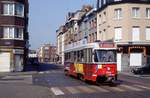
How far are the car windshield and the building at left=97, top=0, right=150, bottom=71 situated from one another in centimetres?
3492

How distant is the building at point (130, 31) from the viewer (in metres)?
65.3

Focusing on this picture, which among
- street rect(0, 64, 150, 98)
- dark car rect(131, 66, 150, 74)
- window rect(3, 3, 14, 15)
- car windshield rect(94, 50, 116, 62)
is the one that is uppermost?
window rect(3, 3, 14, 15)

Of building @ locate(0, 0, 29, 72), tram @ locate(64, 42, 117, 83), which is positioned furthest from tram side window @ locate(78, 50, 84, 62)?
building @ locate(0, 0, 29, 72)

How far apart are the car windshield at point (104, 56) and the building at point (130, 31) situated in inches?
1375

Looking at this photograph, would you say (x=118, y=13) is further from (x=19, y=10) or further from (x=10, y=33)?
(x=10, y=33)

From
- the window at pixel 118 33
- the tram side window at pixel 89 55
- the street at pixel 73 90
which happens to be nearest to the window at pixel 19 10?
the window at pixel 118 33

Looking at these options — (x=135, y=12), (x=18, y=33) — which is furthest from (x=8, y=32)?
(x=135, y=12)

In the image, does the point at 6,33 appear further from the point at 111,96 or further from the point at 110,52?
the point at 111,96

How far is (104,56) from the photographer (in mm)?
29688

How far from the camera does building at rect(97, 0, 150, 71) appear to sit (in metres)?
65.3

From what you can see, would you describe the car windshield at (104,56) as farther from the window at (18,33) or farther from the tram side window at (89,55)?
the window at (18,33)

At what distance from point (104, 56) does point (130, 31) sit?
36.3 m

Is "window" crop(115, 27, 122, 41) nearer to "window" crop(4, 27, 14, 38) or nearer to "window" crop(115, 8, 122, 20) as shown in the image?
"window" crop(115, 8, 122, 20)

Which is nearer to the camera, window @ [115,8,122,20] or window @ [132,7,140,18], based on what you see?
window @ [132,7,140,18]
